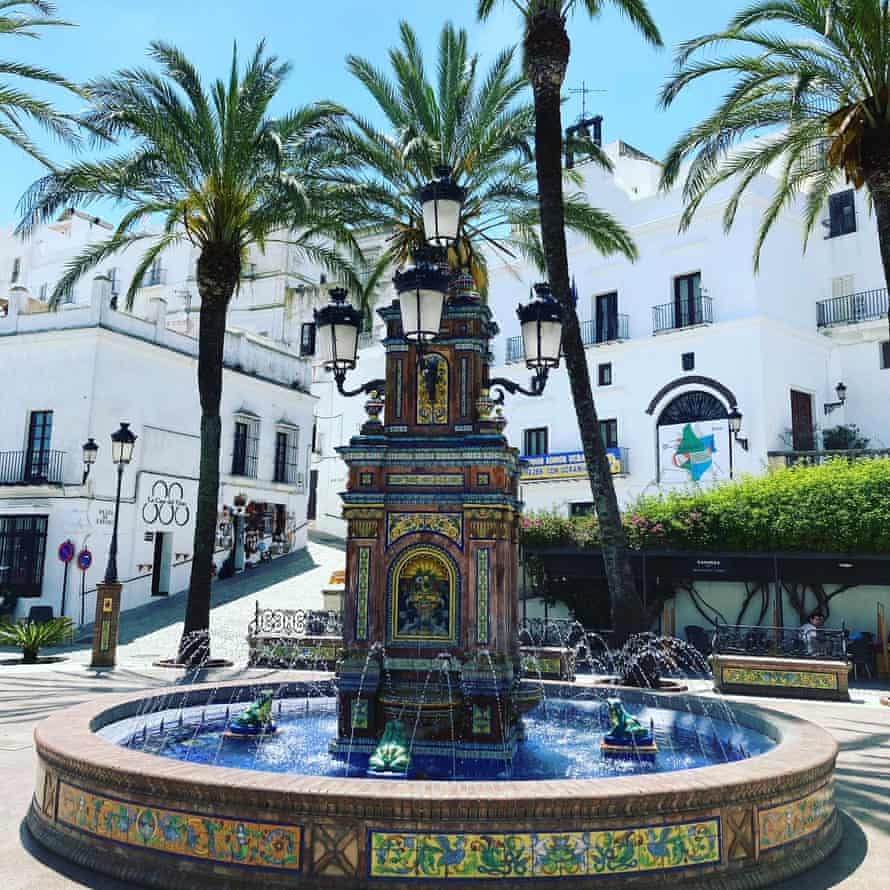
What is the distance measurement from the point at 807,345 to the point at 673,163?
1437 centimetres

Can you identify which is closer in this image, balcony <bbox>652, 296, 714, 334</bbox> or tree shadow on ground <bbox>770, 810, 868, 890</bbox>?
tree shadow on ground <bbox>770, 810, 868, 890</bbox>

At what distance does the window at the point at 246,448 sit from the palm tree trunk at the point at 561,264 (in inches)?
758

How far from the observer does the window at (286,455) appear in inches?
1319

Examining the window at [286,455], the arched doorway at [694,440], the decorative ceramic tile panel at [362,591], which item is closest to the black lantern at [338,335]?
the decorative ceramic tile panel at [362,591]

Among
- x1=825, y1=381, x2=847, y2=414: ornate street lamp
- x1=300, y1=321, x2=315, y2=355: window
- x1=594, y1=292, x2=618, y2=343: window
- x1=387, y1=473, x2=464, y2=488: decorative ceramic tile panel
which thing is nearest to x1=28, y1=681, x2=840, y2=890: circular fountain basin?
x1=387, y1=473, x2=464, y2=488: decorative ceramic tile panel

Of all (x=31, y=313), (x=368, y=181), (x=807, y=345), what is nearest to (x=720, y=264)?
(x=807, y=345)

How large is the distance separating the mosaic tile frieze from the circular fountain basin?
300 centimetres

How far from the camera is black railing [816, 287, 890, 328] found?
26.7m

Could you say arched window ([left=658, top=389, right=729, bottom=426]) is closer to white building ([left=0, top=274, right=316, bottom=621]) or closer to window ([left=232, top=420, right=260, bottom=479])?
window ([left=232, top=420, right=260, bottom=479])

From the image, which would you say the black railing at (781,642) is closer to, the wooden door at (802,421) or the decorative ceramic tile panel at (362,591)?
the wooden door at (802,421)

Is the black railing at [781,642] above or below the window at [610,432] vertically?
below

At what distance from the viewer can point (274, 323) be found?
140 feet

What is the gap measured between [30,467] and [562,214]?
755 inches

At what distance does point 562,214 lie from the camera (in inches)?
564
